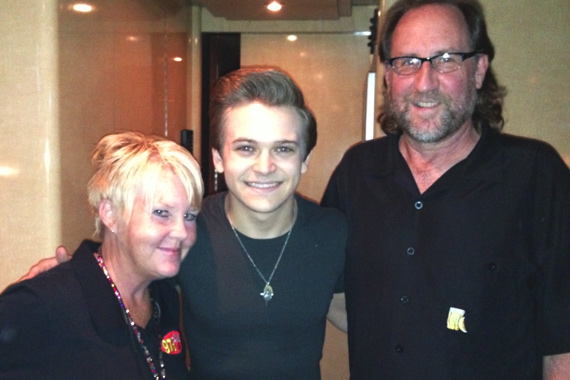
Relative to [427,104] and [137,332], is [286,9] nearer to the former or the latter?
[427,104]

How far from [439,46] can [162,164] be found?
31.4 inches

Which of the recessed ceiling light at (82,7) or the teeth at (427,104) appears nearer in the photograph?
the teeth at (427,104)

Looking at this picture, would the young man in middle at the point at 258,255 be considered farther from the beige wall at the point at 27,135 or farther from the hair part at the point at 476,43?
the beige wall at the point at 27,135

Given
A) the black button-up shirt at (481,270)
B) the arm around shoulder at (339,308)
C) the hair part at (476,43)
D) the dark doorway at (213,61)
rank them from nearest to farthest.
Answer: the black button-up shirt at (481,270) → the hair part at (476,43) → the arm around shoulder at (339,308) → the dark doorway at (213,61)

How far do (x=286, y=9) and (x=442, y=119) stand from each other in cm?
254

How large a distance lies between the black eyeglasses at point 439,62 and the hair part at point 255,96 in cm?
30

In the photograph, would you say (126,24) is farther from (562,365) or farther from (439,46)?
(562,365)

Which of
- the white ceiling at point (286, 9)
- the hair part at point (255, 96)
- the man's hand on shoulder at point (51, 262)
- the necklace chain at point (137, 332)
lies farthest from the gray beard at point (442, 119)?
the white ceiling at point (286, 9)

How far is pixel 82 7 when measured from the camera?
78.9 inches

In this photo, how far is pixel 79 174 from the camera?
6.55 ft

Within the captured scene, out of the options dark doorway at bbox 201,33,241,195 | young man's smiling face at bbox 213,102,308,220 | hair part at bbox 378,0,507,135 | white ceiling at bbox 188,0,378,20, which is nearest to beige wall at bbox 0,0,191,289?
young man's smiling face at bbox 213,102,308,220

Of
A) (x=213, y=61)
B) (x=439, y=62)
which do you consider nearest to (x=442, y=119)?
(x=439, y=62)

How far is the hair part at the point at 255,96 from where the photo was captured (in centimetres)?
141

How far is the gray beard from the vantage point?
1.37m
